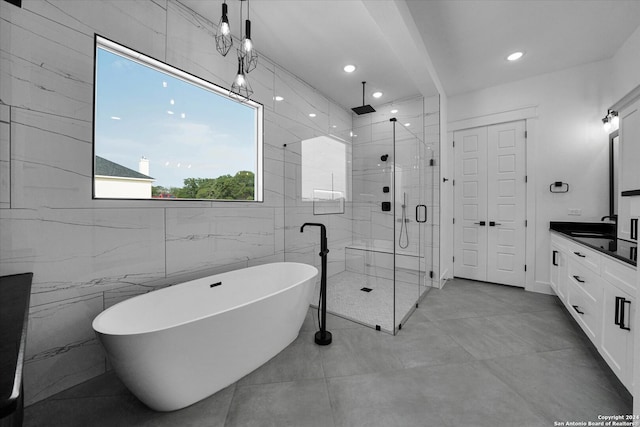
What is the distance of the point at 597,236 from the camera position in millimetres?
2475

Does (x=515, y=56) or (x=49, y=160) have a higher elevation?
(x=515, y=56)

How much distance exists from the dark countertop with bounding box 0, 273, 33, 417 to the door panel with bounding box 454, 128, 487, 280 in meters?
4.34

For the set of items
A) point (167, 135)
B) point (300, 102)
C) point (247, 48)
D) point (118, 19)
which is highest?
point (300, 102)

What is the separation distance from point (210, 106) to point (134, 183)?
1040 mm

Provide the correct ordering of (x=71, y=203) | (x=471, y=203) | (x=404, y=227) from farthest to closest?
(x=471, y=203)
(x=404, y=227)
(x=71, y=203)

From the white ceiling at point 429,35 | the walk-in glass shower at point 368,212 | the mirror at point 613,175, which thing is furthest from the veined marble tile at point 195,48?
the mirror at point 613,175

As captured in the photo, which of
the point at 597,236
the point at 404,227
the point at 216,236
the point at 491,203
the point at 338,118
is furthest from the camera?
the point at 338,118

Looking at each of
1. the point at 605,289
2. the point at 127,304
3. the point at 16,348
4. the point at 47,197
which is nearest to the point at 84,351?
the point at 127,304

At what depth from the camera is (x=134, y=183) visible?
1.95 meters

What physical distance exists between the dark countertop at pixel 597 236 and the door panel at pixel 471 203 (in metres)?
0.82

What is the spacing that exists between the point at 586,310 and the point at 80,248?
3.70m

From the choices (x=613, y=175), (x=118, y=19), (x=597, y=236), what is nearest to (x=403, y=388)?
(x=597, y=236)

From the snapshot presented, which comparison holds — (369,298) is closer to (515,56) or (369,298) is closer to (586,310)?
(586,310)

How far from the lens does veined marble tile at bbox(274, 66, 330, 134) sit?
3020 millimetres
